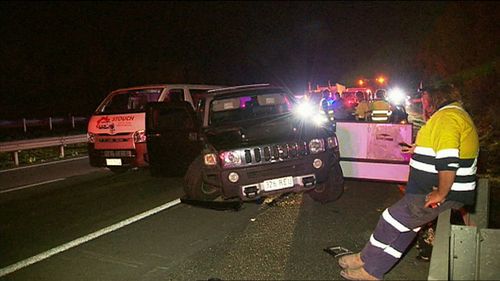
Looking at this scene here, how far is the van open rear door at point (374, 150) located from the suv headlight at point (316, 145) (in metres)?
1.18

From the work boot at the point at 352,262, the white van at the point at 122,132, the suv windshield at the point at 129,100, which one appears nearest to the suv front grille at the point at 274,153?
the work boot at the point at 352,262

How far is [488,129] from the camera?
47.7 ft

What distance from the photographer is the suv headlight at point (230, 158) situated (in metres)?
6.00

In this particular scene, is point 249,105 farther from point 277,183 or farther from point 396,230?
point 396,230

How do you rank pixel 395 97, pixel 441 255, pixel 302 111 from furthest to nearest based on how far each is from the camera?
pixel 395 97, pixel 302 111, pixel 441 255

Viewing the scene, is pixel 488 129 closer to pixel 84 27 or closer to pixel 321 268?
pixel 321 268

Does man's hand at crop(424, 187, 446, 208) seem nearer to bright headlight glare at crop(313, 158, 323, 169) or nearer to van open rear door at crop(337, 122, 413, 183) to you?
bright headlight glare at crop(313, 158, 323, 169)

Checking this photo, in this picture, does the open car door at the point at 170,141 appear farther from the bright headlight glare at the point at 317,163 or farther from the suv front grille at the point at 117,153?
the bright headlight glare at the point at 317,163

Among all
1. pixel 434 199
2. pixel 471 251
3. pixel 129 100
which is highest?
pixel 129 100

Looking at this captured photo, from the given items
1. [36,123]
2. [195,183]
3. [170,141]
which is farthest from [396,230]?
[36,123]

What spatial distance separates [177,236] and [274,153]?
5.57ft

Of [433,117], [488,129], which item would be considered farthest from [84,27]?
[433,117]

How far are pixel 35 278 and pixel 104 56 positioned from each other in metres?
35.8

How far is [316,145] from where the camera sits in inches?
247
